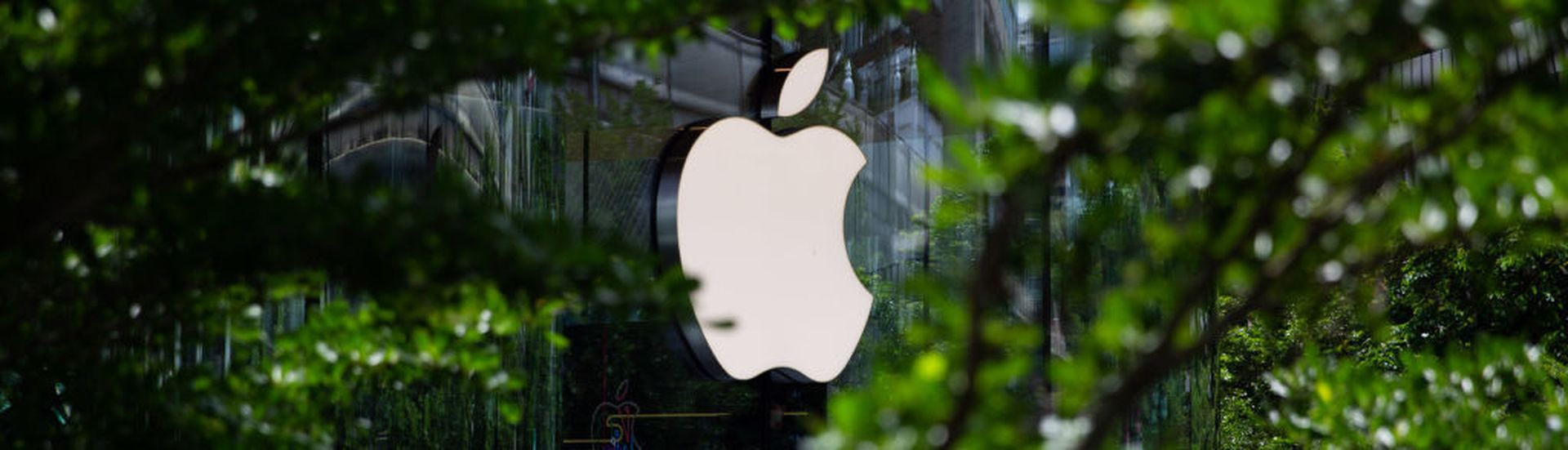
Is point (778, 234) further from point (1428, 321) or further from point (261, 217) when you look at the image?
point (1428, 321)

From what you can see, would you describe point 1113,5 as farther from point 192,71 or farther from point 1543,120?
point 192,71

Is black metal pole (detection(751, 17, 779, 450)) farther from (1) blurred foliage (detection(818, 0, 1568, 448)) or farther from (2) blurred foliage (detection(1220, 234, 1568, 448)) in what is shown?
(1) blurred foliage (detection(818, 0, 1568, 448))

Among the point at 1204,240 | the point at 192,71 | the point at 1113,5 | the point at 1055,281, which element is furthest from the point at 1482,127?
the point at 1055,281

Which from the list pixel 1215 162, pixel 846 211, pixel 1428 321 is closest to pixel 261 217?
pixel 1215 162

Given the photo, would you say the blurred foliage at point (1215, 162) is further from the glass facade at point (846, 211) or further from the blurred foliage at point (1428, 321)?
the glass facade at point (846, 211)

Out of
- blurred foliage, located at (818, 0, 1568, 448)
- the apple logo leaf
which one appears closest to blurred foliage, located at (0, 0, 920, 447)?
blurred foliage, located at (818, 0, 1568, 448)

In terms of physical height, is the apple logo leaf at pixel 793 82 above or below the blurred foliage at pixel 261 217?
above

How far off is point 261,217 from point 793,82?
15.9 feet

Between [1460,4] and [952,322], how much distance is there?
1.32 feet

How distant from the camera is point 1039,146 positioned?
1.14 metres

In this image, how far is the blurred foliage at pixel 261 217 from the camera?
1336 millimetres

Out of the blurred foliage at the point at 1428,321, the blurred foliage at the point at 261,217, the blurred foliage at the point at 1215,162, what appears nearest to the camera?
the blurred foliage at the point at 1215,162

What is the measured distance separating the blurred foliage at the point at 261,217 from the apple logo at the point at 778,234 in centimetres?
396

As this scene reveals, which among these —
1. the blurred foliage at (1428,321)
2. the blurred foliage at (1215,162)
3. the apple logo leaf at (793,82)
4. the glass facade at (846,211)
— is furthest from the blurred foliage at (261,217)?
the apple logo leaf at (793,82)
